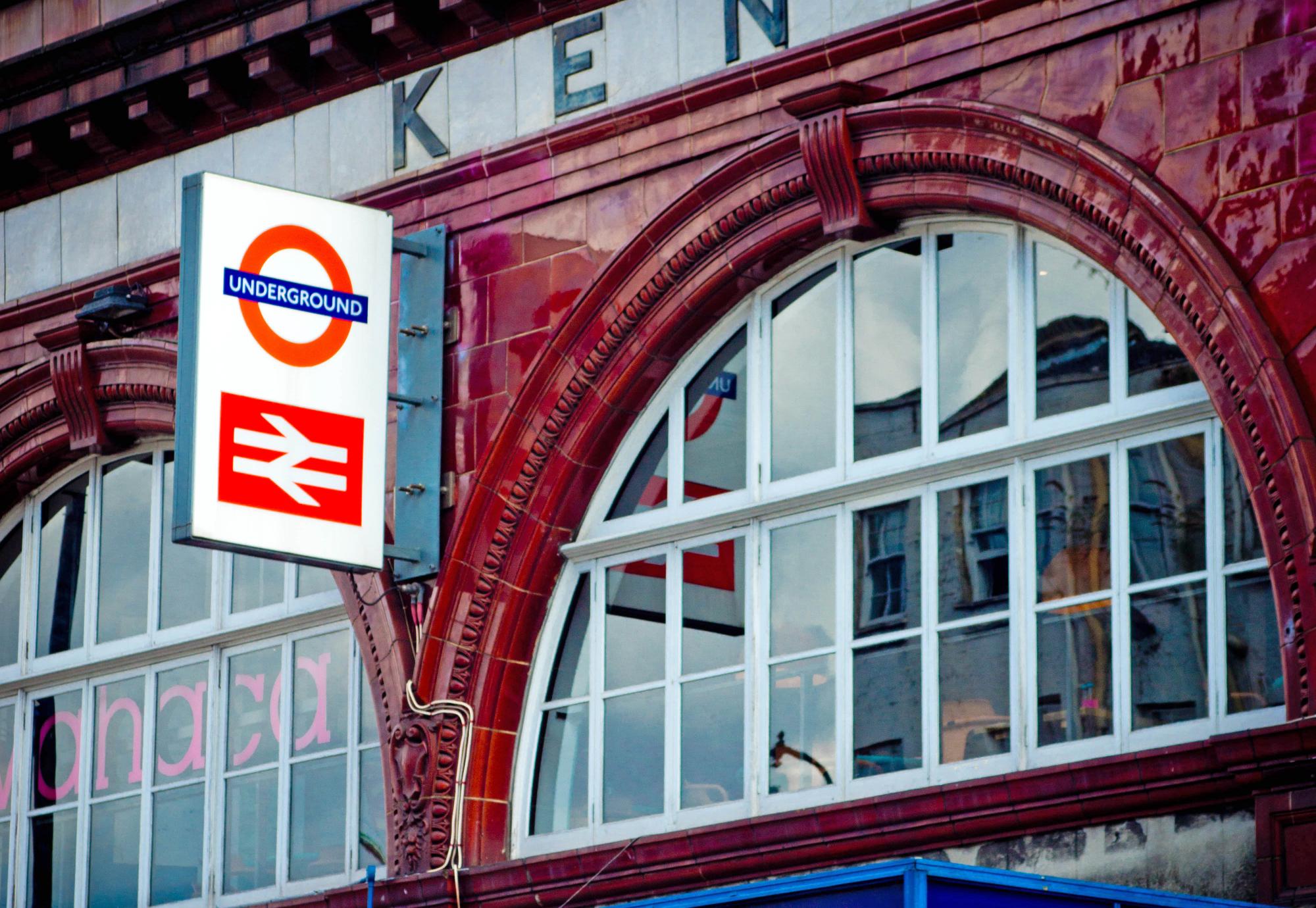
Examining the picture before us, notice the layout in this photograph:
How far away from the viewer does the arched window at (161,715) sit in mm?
17344

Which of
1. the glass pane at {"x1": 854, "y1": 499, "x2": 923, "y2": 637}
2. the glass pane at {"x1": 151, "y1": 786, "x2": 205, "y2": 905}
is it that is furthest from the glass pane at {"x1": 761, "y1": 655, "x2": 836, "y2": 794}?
the glass pane at {"x1": 151, "y1": 786, "x2": 205, "y2": 905}

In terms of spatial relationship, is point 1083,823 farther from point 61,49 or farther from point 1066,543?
point 61,49

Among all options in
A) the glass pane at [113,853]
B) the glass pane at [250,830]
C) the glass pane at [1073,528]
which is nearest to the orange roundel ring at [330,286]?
the glass pane at [250,830]

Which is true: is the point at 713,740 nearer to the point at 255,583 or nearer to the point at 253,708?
the point at 253,708

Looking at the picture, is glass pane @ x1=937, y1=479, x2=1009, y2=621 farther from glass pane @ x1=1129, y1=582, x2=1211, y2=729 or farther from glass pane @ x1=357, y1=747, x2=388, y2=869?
glass pane @ x1=357, y1=747, x2=388, y2=869

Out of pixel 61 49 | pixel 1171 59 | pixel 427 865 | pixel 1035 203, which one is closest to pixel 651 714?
pixel 427 865

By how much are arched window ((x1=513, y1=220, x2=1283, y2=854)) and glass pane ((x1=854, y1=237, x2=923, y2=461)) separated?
0.01 m

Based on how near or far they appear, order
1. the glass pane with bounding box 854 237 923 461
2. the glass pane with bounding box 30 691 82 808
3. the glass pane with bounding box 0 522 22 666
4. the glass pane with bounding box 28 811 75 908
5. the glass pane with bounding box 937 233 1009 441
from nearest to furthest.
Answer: the glass pane with bounding box 937 233 1009 441 → the glass pane with bounding box 854 237 923 461 → the glass pane with bounding box 28 811 75 908 → the glass pane with bounding box 30 691 82 808 → the glass pane with bounding box 0 522 22 666

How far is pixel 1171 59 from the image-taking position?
13.9 m

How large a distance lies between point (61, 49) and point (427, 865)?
266 inches

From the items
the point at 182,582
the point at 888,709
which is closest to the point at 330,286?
the point at 182,582

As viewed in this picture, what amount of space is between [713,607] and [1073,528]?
8.38ft

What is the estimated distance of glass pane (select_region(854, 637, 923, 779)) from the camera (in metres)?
14.5

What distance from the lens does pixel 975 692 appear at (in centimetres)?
1425
